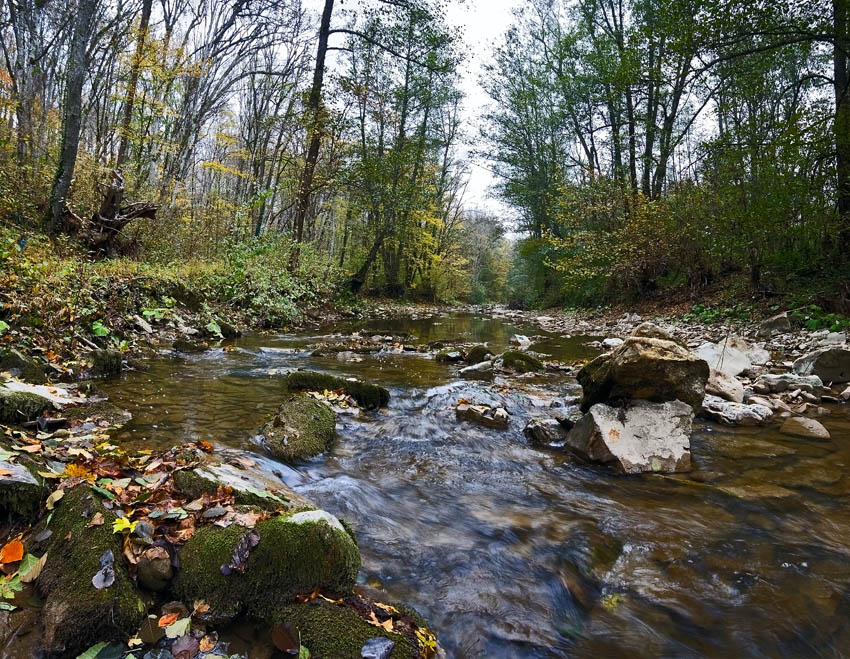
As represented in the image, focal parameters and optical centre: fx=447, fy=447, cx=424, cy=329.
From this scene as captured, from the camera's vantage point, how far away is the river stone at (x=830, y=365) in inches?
229

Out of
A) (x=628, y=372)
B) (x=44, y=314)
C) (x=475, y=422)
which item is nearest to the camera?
(x=628, y=372)

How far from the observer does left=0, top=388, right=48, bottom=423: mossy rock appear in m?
2.94

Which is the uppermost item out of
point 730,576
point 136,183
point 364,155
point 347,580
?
point 364,155

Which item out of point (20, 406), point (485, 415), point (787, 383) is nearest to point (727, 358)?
point (787, 383)

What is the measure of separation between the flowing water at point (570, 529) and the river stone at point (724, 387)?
0.79m

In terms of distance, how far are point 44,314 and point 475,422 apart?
5501 millimetres

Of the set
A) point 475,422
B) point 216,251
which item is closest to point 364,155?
point 216,251

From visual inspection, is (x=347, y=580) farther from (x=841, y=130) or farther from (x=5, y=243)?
(x=841, y=130)

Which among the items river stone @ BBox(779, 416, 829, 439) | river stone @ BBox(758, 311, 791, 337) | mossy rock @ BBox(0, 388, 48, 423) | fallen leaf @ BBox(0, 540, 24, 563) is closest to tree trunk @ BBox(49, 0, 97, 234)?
mossy rock @ BBox(0, 388, 48, 423)

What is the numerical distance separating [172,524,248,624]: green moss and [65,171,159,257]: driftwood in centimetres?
1067

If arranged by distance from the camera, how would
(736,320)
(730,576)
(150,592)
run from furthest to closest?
1. (736,320)
2. (730,576)
3. (150,592)

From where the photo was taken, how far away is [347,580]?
75.7 inches

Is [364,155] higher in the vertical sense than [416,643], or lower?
higher

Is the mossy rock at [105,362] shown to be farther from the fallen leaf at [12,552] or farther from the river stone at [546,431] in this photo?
the river stone at [546,431]
